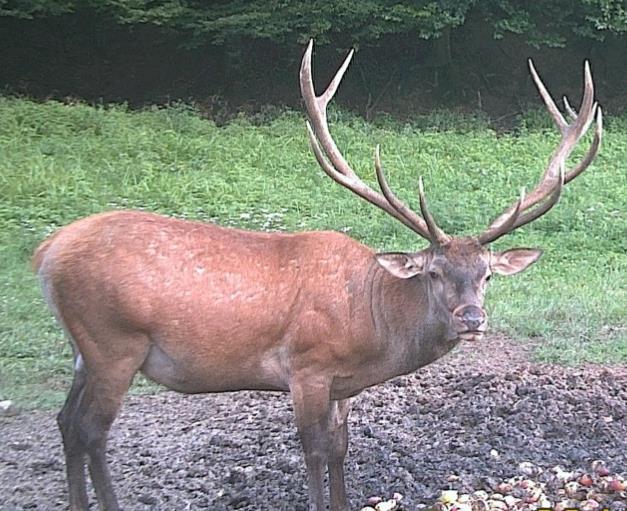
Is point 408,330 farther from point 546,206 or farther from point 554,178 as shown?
point 554,178

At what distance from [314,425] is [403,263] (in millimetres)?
760

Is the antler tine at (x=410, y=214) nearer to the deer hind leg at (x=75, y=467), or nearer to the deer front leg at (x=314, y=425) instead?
the deer front leg at (x=314, y=425)

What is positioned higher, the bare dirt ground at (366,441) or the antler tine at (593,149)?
the antler tine at (593,149)

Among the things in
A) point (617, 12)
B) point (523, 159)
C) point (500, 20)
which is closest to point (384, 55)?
point (500, 20)

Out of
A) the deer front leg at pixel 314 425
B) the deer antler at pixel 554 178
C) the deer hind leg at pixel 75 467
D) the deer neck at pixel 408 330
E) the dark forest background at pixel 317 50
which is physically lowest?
the dark forest background at pixel 317 50

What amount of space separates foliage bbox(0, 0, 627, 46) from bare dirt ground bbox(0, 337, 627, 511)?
1378cm

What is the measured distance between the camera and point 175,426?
19.4 ft

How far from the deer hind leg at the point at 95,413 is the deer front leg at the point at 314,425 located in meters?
0.67

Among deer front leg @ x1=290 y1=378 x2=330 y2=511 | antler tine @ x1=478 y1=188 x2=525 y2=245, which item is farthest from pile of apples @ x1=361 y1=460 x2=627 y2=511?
antler tine @ x1=478 y1=188 x2=525 y2=245

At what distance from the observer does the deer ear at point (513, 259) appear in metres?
4.68

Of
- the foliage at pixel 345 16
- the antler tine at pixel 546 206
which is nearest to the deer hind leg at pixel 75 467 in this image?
the antler tine at pixel 546 206

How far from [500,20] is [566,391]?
49.3 ft

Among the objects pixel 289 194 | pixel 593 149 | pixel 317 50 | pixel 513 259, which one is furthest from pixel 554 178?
pixel 317 50

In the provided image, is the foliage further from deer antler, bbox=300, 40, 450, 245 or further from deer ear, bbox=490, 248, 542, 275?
deer ear, bbox=490, 248, 542, 275
